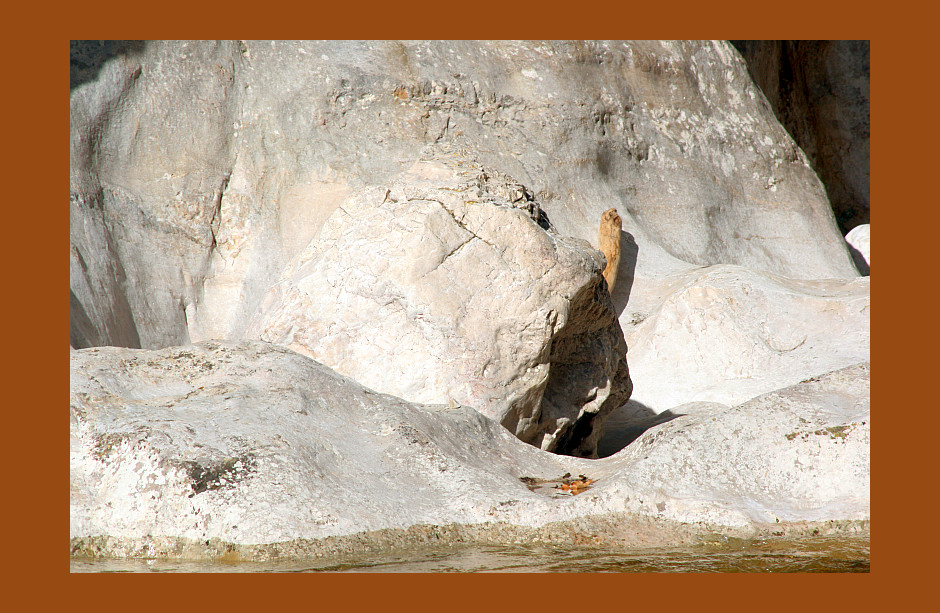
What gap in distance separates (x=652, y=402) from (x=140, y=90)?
480 centimetres

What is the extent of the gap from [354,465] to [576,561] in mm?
1019

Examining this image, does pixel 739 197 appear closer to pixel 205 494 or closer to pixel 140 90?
pixel 140 90

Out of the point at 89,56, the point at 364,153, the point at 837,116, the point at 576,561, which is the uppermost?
the point at 837,116

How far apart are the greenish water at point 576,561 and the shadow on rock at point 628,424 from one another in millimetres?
2934

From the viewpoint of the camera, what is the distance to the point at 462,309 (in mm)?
5883

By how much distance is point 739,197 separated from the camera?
1010 cm

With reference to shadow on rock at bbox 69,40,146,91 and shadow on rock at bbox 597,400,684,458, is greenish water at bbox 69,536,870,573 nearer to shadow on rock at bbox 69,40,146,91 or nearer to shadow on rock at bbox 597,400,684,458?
shadow on rock at bbox 597,400,684,458

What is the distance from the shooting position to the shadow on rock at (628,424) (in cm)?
691

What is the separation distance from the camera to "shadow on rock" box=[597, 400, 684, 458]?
6.91m

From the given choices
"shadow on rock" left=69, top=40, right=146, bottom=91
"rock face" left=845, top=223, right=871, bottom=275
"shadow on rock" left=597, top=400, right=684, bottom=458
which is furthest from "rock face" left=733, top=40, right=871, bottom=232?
"shadow on rock" left=69, top=40, right=146, bottom=91

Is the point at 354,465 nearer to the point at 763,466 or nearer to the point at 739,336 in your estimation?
the point at 763,466

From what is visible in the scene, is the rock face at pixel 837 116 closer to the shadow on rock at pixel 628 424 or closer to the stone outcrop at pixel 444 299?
the stone outcrop at pixel 444 299

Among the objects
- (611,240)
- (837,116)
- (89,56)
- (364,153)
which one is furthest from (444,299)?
(837,116)

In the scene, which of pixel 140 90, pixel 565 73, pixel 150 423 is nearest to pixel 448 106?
pixel 565 73
